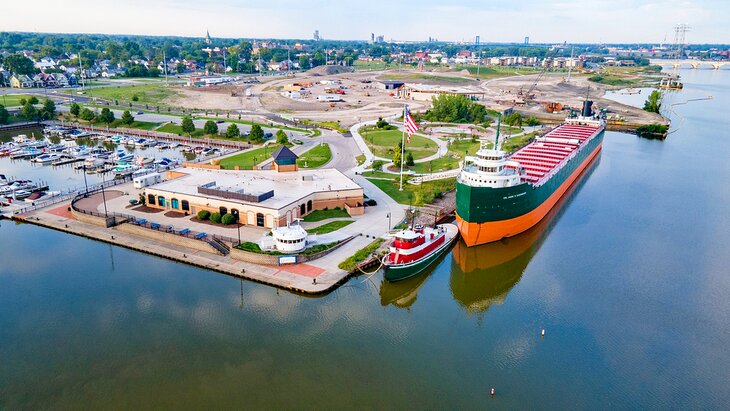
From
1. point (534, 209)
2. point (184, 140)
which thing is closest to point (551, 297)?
point (534, 209)

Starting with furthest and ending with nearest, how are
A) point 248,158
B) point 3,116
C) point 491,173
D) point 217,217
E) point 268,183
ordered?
1. point 3,116
2. point 248,158
3. point 268,183
4. point 217,217
5. point 491,173

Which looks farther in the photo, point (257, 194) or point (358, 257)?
point (257, 194)

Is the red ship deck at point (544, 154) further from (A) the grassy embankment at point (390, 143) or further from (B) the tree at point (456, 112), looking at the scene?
(B) the tree at point (456, 112)

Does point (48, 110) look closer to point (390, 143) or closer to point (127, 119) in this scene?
point (127, 119)

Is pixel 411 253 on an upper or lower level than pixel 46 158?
lower

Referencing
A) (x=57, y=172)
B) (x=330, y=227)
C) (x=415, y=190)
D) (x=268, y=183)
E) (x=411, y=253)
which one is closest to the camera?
(x=411, y=253)

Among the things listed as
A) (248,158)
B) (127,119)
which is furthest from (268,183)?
(127,119)

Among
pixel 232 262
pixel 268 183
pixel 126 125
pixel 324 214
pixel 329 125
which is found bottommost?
pixel 232 262

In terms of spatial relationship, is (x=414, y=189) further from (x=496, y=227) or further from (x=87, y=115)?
(x=87, y=115)
